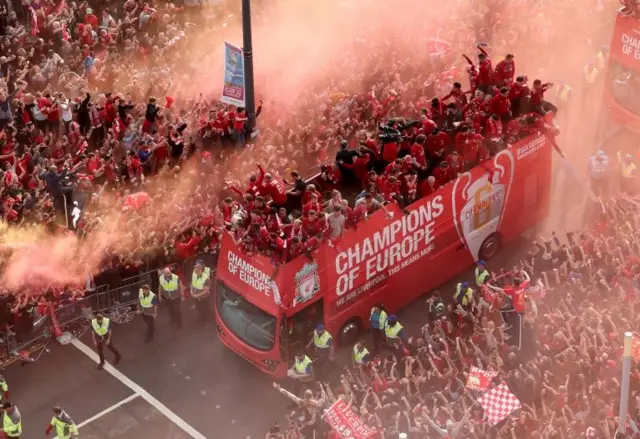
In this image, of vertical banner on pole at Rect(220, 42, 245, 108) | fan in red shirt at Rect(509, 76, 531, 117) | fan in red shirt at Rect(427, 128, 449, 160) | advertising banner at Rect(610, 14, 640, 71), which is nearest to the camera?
fan in red shirt at Rect(427, 128, 449, 160)

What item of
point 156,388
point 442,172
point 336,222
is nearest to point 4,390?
point 156,388

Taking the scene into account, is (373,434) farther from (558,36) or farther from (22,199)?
(558,36)

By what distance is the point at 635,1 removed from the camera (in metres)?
27.7

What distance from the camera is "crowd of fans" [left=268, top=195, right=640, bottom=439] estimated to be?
1959 centimetres

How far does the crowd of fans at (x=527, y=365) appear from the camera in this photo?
19.6 meters

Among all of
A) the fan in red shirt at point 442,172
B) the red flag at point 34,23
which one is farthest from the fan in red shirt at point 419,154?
the red flag at point 34,23

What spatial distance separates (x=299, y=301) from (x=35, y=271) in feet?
19.2

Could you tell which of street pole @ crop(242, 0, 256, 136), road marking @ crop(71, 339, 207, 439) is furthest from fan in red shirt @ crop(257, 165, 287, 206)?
road marking @ crop(71, 339, 207, 439)

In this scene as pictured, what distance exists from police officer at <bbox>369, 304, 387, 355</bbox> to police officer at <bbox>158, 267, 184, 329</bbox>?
13.5 feet

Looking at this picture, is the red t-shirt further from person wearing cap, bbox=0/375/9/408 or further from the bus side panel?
person wearing cap, bbox=0/375/9/408

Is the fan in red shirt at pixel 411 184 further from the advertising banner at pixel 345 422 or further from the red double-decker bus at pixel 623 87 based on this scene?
the red double-decker bus at pixel 623 87

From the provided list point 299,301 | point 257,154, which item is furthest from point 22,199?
point 299,301

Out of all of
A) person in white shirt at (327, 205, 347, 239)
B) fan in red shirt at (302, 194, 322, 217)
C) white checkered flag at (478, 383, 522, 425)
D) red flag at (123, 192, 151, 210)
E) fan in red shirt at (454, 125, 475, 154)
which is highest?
fan in red shirt at (454, 125, 475, 154)

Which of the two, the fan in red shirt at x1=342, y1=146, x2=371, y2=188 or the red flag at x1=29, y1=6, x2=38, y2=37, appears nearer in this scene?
the fan in red shirt at x1=342, y1=146, x2=371, y2=188
